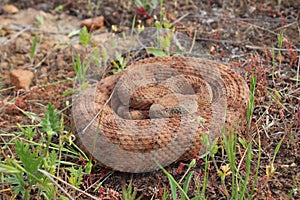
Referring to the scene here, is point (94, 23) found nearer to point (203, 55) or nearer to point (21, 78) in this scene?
point (21, 78)

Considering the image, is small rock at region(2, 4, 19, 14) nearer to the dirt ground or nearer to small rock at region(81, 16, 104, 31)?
the dirt ground

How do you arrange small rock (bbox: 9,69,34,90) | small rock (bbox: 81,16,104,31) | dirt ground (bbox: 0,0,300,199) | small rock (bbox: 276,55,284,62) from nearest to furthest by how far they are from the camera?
dirt ground (bbox: 0,0,300,199) < small rock (bbox: 276,55,284,62) < small rock (bbox: 9,69,34,90) < small rock (bbox: 81,16,104,31)

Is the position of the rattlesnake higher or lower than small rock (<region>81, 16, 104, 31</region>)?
lower

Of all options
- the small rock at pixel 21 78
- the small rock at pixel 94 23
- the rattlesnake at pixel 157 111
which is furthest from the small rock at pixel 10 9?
the rattlesnake at pixel 157 111

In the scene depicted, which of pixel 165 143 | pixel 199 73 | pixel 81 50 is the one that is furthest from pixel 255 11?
pixel 165 143

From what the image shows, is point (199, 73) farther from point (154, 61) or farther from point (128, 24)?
point (128, 24)

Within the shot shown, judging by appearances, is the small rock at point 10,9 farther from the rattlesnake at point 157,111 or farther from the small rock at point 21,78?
the rattlesnake at point 157,111

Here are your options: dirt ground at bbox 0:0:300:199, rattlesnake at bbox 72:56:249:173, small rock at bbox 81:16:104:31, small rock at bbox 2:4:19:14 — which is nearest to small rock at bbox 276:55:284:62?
dirt ground at bbox 0:0:300:199

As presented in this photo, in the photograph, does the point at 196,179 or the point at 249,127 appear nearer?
the point at 196,179
